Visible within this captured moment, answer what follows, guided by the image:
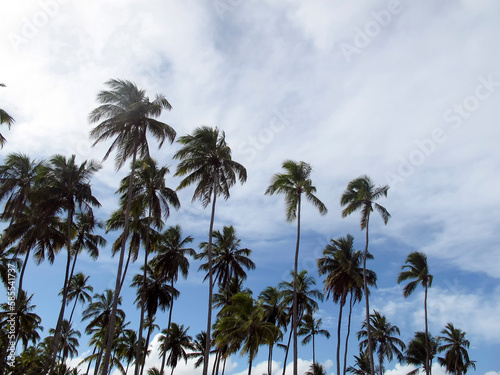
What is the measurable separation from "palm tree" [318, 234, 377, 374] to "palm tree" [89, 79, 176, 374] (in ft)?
73.7

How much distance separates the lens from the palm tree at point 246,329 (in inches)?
1019

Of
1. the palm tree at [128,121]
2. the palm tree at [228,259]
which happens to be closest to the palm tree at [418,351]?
the palm tree at [228,259]

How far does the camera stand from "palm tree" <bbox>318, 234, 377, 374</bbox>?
127 feet

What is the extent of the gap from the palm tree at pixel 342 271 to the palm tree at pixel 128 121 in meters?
22.5

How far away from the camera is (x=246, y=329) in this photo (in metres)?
25.9

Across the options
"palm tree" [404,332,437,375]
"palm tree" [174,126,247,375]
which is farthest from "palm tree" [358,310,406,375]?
"palm tree" [174,126,247,375]

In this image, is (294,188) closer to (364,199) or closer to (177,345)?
(364,199)

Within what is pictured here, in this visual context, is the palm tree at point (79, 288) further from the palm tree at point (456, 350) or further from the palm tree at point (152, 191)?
the palm tree at point (456, 350)

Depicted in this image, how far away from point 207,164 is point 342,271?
762 inches

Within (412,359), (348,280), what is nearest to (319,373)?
(412,359)

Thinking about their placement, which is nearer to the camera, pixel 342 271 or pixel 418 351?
pixel 342 271

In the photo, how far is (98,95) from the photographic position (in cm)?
2569

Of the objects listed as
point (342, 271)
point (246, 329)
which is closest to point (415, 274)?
point (342, 271)

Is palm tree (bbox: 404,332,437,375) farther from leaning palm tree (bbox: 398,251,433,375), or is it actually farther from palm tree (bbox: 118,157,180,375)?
palm tree (bbox: 118,157,180,375)
